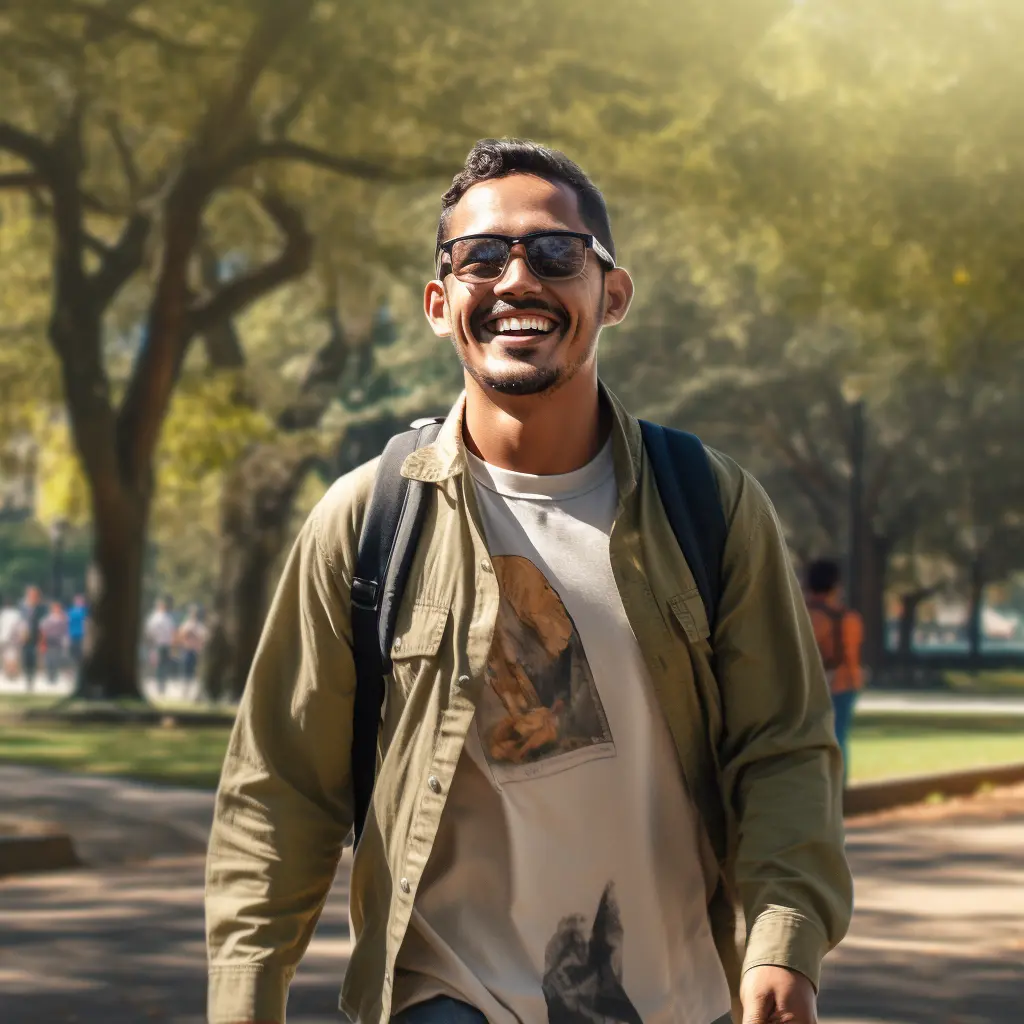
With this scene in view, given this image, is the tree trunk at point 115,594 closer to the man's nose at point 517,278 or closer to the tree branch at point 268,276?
the tree branch at point 268,276

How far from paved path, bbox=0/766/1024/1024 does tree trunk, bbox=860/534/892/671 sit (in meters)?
31.7

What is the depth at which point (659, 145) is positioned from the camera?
75.5 ft

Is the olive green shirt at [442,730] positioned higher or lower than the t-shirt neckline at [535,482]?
lower

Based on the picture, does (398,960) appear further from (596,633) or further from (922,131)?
(922,131)

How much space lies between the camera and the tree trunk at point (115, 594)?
26.3m

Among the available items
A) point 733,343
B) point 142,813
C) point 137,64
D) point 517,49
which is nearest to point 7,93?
point 137,64

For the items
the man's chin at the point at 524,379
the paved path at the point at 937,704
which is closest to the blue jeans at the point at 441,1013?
the man's chin at the point at 524,379

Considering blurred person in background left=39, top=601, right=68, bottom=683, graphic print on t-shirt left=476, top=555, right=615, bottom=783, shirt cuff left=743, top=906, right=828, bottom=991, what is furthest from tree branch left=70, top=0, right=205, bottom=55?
blurred person in background left=39, top=601, right=68, bottom=683

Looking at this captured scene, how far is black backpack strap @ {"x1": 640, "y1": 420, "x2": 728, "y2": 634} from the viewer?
322 centimetres

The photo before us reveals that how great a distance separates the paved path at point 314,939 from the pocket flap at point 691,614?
491cm

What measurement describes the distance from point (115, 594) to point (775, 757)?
79.1 ft

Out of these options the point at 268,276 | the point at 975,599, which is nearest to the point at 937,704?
the point at 975,599

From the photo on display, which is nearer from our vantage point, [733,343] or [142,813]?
[142,813]

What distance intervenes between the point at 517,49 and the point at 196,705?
42.8 feet
